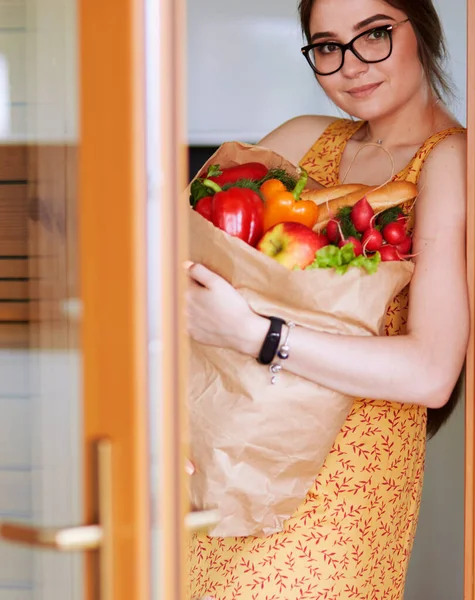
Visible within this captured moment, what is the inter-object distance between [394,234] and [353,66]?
373 millimetres

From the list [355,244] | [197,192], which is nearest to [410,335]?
[355,244]

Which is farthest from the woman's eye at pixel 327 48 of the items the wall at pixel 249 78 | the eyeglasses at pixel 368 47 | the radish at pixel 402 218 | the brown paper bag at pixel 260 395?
the wall at pixel 249 78

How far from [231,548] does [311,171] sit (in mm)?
777

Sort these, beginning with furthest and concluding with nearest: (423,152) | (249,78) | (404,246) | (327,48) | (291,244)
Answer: (249,78) → (327,48) → (423,152) → (404,246) → (291,244)

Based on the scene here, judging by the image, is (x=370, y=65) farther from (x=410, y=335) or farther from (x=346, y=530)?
(x=346, y=530)

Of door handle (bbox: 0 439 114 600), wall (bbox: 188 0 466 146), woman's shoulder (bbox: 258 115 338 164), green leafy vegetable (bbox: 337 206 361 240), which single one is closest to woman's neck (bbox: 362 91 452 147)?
Answer: woman's shoulder (bbox: 258 115 338 164)

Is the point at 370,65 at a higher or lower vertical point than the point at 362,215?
higher

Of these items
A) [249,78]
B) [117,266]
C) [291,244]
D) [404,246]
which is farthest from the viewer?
[249,78]

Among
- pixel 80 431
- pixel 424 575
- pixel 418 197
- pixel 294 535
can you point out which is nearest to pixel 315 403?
pixel 294 535

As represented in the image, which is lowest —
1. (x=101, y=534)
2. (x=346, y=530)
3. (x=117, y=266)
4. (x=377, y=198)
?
(x=346, y=530)

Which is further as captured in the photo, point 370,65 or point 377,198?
point 370,65

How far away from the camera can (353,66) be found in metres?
1.57

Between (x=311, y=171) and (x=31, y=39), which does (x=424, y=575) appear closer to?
(x=311, y=171)

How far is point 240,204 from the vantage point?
1334 millimetres
